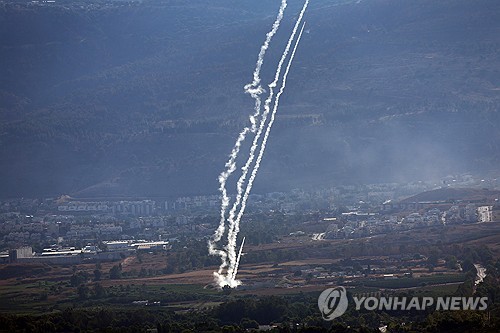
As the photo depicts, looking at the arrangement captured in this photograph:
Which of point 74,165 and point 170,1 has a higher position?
point 170,1

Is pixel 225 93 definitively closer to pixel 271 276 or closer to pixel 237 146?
pixel 237 146

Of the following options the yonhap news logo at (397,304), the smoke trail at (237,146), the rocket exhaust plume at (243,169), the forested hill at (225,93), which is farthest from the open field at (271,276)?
the forested hill at (225,93)

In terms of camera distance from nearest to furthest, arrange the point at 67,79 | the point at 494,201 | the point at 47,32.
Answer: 1. the point at 494,201
2. the point at 67,79
3. the point at 47,32

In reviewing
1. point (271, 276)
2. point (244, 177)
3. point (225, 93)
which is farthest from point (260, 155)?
point (225, 93)

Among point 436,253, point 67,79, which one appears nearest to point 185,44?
point 67,79

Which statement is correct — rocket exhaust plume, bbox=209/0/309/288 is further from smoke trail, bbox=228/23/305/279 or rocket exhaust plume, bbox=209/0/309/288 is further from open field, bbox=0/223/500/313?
open field, bbox=0/223/500/313

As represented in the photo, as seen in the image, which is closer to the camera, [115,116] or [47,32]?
[115,116]

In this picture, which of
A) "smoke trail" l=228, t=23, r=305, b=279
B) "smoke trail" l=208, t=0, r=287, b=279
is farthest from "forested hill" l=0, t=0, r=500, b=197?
"smoke trail" l=208, t=0, r=287, b=279

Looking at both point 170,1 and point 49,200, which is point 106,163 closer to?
point 49,200

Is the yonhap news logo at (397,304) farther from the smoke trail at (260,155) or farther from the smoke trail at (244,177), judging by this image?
the smoke trail at (260,155)
